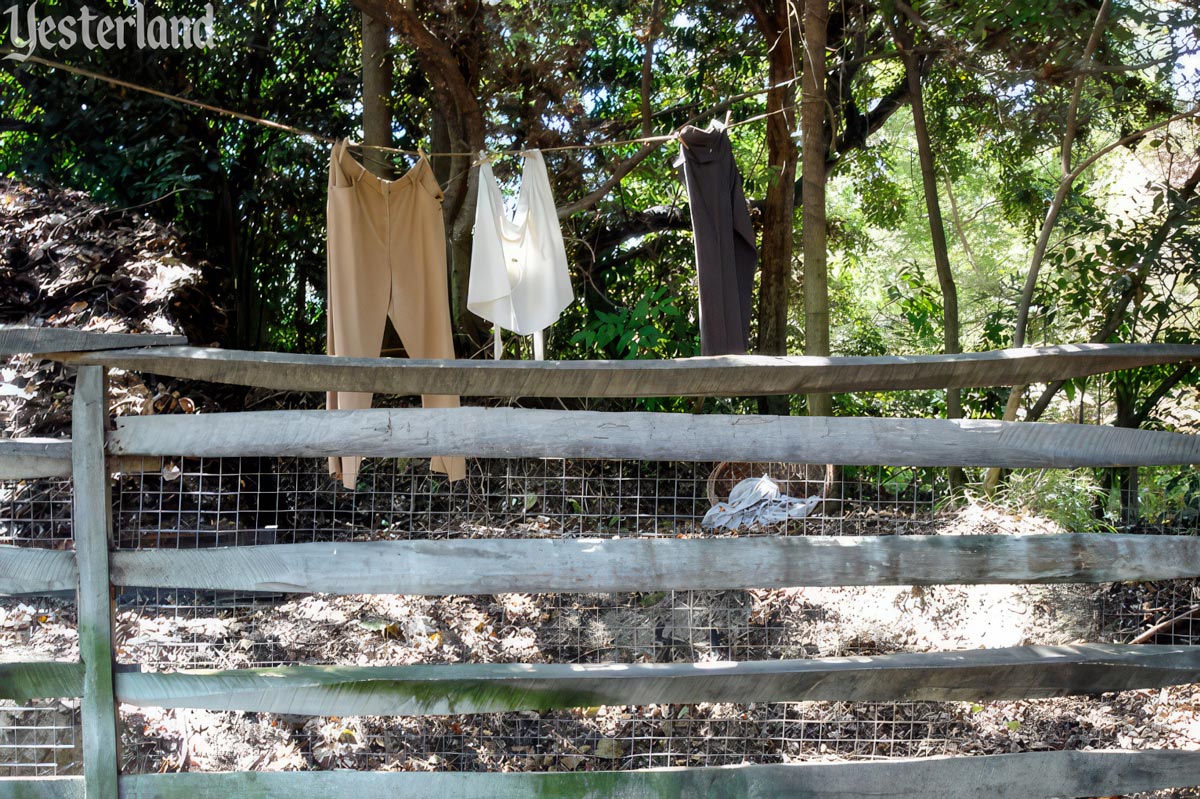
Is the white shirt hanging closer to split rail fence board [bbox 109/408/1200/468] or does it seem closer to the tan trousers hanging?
the tan trousers hanging

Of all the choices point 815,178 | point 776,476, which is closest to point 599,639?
point 776,476

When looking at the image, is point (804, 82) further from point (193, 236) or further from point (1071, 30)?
point (193, 236)

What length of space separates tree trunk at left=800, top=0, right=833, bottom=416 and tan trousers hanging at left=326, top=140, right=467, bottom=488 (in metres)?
1.92

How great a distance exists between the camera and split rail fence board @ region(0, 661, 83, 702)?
96.0 inches

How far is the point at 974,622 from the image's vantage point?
4.49 metres

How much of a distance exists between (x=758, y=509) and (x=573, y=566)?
2796mm

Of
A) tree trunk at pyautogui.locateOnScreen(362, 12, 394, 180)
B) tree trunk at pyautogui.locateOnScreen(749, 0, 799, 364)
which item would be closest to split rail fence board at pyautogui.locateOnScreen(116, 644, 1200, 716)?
tree trunk at pyautogui.locateOnScreen(362, 12, 394, 180)

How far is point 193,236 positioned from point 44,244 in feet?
4.37

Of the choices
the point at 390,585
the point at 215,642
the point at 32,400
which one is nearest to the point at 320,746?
the point at 215,642

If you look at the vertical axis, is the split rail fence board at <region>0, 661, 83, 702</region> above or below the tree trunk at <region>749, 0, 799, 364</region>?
below

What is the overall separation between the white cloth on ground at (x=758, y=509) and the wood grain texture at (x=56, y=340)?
3.16 metres

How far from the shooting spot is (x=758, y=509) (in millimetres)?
5047

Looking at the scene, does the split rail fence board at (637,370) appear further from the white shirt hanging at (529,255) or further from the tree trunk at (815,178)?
the tree trunk at (815,178)

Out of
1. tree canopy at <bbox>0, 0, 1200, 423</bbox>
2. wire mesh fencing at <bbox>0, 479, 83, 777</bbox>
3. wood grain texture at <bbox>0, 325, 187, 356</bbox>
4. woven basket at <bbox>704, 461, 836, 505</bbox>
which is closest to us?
wood grain texture at <bbox>0, 325, 187, 356</bbox>
